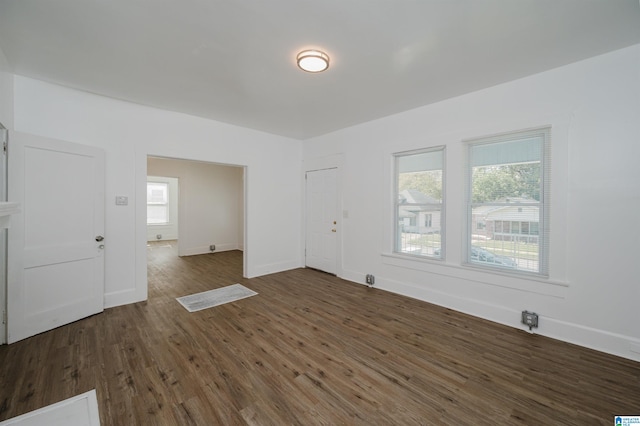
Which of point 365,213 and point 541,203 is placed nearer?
point 541,203

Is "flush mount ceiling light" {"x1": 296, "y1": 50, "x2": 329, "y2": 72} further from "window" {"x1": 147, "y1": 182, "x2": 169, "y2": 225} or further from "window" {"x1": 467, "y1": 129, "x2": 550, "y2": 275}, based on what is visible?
"window" {"x1": 147, "y1": 182, "x2": 169, "y2": 225}

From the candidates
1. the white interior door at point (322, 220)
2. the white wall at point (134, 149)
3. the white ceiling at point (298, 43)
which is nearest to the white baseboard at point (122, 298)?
the white wall at point (134, 149)

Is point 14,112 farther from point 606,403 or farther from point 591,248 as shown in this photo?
point 591,248

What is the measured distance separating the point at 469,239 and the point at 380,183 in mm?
1573

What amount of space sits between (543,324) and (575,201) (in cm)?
136

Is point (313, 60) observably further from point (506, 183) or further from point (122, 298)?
point (122, 298)

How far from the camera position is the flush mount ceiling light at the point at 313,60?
2391mm

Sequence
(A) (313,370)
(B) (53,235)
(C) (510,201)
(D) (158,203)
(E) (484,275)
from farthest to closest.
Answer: (D) (158,203)
(E) (484,275)
(C) (510,201)
(B) (53,235)
(A) (313,370)

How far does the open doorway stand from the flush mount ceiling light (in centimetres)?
455

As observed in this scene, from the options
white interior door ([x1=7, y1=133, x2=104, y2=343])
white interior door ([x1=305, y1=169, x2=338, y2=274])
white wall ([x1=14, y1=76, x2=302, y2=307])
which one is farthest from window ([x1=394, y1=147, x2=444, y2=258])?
white interior door ([x1=7, y1=133, x2=104, y2=343])

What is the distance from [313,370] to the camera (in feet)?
7.25

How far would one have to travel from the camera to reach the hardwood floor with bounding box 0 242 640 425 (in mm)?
1759

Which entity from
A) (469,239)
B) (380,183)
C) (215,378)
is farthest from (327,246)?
(215,378)

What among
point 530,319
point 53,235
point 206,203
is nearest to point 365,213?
point 530,319
